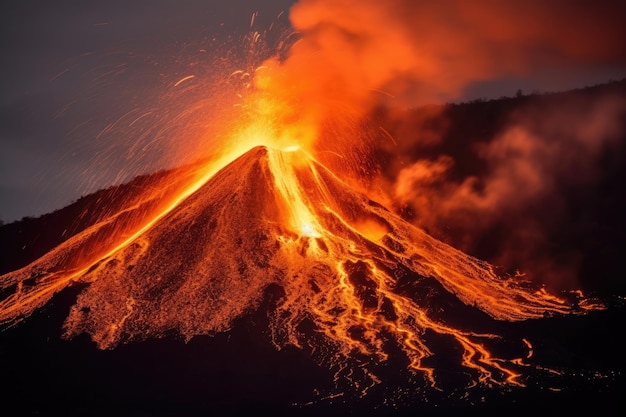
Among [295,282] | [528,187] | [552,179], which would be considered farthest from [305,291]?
[552,179]

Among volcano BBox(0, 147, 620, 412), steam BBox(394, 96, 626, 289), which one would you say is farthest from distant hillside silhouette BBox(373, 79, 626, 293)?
volcano BBox(0, 147, 620, 412)

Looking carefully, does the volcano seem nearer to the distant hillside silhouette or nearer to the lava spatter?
the lava spatter

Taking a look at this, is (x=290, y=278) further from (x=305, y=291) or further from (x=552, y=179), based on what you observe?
(x=552, y=179)

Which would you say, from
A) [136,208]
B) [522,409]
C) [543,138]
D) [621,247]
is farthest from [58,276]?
[543,138]

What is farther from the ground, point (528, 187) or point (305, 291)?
point (528, 187)

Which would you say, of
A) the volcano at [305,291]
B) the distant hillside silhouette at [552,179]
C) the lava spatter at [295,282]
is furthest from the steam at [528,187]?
the lava spatter at [295,282]
